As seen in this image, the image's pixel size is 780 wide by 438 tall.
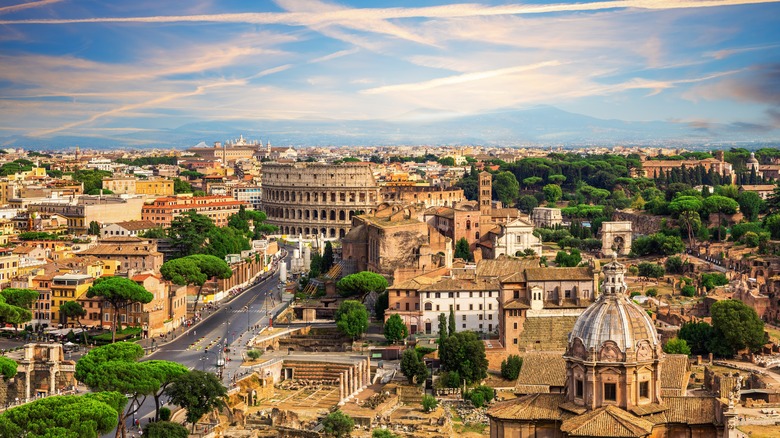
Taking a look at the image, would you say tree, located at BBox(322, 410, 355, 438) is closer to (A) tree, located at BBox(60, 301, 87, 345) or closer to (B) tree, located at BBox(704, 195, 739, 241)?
(A) tree, located at BBox(60, 301, 87, 345)

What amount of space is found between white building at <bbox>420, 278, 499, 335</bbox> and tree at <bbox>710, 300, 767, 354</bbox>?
8334mm

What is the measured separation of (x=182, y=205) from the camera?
270 ft

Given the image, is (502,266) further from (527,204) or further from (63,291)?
(527,204)

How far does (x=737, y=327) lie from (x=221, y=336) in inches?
778

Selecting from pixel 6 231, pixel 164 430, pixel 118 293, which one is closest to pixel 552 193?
pixel 6 231

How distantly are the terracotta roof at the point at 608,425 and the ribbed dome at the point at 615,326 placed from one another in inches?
51.2

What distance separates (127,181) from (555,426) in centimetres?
7910

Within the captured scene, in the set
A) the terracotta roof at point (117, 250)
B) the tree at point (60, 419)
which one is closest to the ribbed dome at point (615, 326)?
the tree at point (60, 419)

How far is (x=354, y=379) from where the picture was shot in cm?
3772

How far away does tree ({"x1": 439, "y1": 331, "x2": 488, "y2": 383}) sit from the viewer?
3734 centimetres

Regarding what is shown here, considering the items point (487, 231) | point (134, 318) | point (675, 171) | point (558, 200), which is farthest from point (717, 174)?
point (134, 318)

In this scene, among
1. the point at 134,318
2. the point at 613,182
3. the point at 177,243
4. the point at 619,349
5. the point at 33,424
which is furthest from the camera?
the point at 613,182

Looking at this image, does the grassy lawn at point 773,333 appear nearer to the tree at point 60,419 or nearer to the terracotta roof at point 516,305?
the terracotta roof at point 516,305

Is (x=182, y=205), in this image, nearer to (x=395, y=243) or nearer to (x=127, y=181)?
(x=127, y=181)
